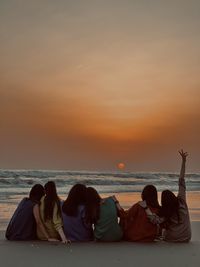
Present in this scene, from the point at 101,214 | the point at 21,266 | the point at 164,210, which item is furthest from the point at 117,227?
the point at 21,266

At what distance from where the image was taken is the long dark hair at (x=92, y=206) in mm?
7672

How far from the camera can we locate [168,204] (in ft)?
25.1

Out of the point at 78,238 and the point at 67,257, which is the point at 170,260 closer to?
the point at 67,257

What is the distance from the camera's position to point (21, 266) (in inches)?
230

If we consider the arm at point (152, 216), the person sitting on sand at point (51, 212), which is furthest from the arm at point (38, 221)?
the arm at point (152, 216)

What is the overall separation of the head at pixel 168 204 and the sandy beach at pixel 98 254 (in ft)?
1.66

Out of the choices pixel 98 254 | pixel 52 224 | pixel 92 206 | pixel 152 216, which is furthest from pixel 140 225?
pixel 52 224

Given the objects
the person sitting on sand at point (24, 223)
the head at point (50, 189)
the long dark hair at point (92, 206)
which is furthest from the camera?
the person sitting on sand at point (24, 223)

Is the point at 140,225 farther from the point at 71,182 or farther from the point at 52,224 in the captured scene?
the point at 71,182

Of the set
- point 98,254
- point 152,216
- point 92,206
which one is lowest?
point 98,254

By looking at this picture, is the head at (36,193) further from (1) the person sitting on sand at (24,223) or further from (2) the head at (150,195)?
(2) the head at (150,195)

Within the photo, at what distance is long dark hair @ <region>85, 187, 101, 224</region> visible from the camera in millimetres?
7672

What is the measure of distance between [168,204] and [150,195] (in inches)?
13.2

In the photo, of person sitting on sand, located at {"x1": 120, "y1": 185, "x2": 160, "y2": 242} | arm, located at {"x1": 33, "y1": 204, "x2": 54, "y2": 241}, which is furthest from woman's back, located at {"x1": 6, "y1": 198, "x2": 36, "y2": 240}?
person sitting on sand, located at {"x1": 120, "y1": 185, "x2": 160, "y2": 242}
